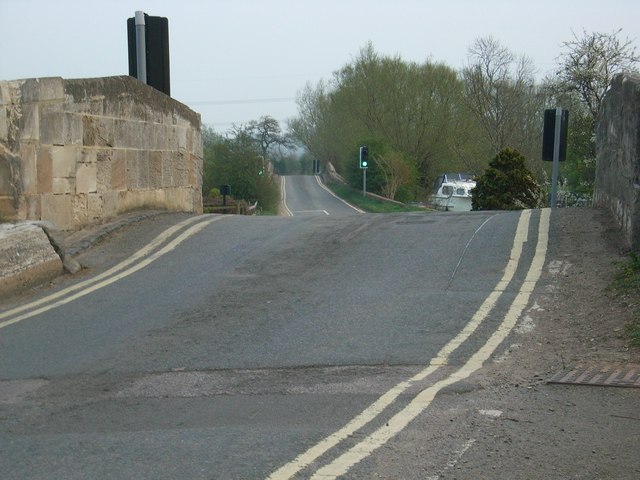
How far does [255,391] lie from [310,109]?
8279 cm

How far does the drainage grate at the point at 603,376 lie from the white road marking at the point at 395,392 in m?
0.88

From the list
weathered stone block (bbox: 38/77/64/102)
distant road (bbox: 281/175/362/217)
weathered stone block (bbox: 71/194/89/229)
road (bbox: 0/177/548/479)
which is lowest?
distant road (bbox: 281/175/362/217)

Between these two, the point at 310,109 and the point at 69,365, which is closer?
Result: the point at 69,365

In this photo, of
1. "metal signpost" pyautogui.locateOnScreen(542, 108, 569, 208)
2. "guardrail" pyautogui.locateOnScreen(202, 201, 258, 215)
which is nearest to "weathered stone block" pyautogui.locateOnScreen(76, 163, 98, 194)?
"metal signpost" pyautogui.locateOnScreen(542, 108, 569, 208)

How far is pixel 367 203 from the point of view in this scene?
53188 mm

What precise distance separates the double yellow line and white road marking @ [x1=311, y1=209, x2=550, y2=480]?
173 inches

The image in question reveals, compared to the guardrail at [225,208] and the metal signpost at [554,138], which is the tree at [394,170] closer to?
the guardrail at [225,208]

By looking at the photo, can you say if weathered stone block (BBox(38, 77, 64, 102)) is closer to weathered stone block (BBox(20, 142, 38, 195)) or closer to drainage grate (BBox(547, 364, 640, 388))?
weathered stone block (BBox(20, 142, 38, 195))

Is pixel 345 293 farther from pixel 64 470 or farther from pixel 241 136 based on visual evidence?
pixel 241 136

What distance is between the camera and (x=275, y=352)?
6.41m

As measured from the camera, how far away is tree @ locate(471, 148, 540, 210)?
21.2 m

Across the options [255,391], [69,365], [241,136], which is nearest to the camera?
[255,391]

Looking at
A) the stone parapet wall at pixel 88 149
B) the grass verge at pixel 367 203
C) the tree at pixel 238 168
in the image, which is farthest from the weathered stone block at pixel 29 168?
the tree at pixel 238 168

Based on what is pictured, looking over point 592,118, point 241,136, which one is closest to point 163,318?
point 592,118
